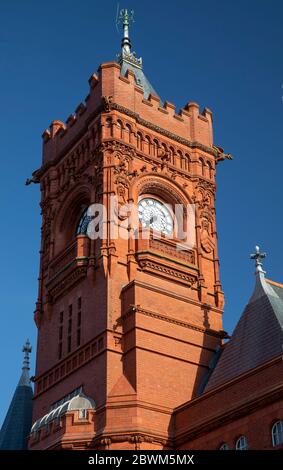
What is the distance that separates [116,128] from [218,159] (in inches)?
317

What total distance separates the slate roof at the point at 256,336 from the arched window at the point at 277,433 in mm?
3929

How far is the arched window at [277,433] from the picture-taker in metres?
33.8

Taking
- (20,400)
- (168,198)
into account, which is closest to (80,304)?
(168,198)

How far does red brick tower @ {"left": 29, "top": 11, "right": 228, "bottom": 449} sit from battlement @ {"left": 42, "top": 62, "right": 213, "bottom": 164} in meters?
0.09

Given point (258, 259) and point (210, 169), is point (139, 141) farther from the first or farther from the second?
point (258, 259)

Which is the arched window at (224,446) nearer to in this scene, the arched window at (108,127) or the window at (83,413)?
the window at (83,413)

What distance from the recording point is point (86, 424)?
3966cm

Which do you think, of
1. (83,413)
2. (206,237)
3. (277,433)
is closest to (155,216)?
(206,237)

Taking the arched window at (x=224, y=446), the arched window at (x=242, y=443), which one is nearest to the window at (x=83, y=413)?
the arched window at (x=224, y=446)

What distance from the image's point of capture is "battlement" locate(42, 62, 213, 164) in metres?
49.6

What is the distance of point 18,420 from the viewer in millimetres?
52719

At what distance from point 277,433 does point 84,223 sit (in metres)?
18.9
